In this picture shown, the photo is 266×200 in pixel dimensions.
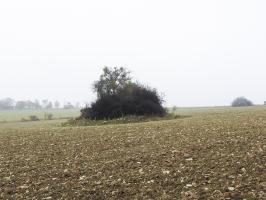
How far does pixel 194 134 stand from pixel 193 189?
857 centimetres

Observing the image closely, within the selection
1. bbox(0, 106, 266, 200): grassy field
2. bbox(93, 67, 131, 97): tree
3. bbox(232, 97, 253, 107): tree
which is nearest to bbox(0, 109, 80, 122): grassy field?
bbox(93, 67, 131, 97): tree

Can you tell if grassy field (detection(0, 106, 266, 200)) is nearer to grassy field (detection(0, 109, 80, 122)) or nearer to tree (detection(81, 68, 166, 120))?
tree (detection(81, 68, 166, 120))

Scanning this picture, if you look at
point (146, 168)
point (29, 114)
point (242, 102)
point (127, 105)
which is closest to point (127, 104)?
point (127, 105)

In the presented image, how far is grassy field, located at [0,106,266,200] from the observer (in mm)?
11047

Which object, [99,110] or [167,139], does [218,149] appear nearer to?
[167,139]

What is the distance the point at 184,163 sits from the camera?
1323cm

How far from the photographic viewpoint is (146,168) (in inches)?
519

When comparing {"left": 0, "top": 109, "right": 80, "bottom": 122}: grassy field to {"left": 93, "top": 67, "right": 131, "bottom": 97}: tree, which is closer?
{"left": 93, "top": 67, "right": 131, "bottom": 97}: tree

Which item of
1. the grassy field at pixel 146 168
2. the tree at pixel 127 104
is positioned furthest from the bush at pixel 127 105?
the grassy field at pixel 146 168

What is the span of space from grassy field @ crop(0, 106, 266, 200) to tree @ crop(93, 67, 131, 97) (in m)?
28.7

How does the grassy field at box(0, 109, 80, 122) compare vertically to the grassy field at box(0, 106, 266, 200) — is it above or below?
above

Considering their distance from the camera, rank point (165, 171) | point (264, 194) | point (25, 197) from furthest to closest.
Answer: point (165, 171)
point (25, 197)
point (264, 194)

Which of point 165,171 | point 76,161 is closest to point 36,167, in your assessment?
point 76,161

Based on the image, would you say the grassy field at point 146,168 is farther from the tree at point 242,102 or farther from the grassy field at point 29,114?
the tree at point 242,102
